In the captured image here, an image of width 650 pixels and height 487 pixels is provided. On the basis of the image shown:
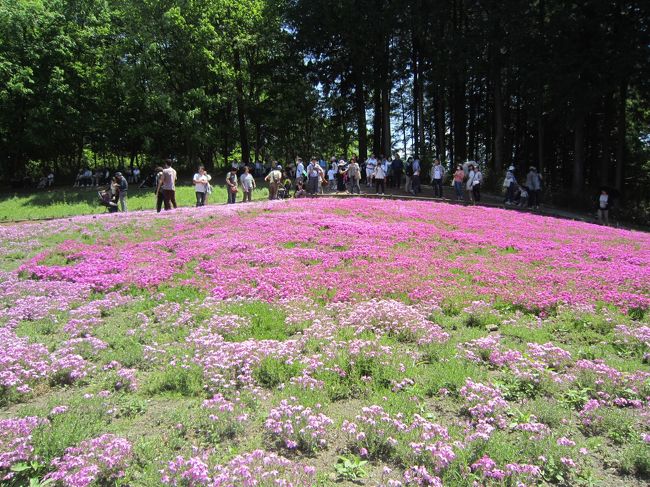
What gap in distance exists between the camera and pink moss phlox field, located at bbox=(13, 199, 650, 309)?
988 cm

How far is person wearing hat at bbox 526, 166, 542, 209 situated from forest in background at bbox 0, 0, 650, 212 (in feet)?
13.4

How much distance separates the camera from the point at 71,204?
30469 mm

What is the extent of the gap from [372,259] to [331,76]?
38.3 metres

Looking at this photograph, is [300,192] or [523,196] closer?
[523,196]

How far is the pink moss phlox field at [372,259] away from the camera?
32.4 feet

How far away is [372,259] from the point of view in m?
12.1

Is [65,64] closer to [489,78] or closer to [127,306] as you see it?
[489,78]

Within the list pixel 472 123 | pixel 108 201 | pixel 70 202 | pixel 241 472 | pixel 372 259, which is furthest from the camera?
pixel 472 123

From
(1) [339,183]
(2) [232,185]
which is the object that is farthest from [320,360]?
(1) [339,183]

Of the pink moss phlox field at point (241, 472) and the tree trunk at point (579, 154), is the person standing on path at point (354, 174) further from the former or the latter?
the pink moss phlox field at point (241, 472)

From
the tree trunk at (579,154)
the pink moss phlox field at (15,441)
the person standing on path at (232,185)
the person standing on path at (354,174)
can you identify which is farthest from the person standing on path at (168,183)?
the tree trunk at (579,154)

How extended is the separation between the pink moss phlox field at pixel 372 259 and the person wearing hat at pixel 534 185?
7.48 metres

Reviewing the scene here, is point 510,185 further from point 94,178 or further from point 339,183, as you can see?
point 94,178

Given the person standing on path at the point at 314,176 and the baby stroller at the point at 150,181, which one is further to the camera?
the baby stroller at the point at 150,181
